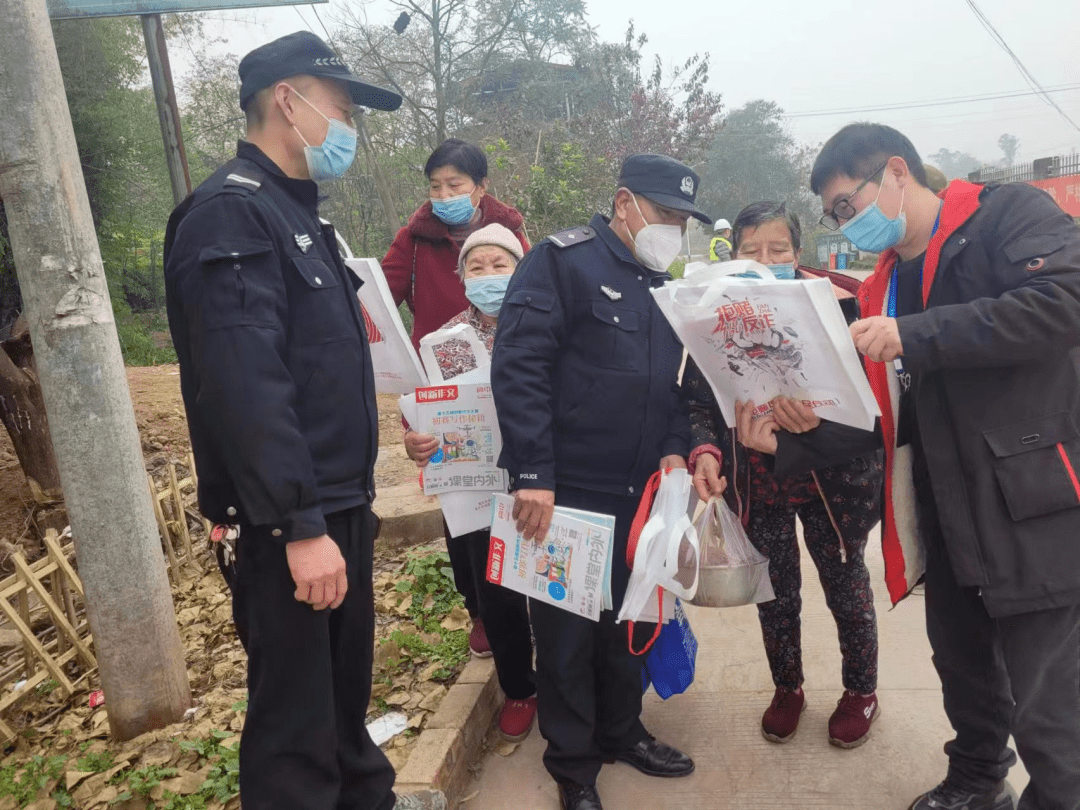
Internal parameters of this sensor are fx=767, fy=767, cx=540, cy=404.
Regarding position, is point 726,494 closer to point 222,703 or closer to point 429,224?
point 429,224

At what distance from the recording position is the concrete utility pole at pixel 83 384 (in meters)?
2.38

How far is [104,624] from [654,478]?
1936 mm

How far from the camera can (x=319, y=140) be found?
1906 mm

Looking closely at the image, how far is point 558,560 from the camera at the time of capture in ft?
7.47

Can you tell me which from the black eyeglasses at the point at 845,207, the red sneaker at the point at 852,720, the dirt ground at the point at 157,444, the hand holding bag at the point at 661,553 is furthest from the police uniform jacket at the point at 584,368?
the dirt ground at the point at 157,444

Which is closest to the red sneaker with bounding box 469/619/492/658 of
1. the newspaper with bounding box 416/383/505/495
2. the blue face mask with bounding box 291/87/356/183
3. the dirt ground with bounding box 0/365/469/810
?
the dirt ground with bounding box 0/365/469/810

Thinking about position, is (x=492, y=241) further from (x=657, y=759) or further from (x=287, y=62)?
(x=657, y=759)

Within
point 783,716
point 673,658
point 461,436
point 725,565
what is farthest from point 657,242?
point 783,716

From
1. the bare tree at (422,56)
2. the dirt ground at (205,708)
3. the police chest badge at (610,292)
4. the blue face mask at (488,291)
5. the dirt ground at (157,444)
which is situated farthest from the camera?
the bare tree at (422,56)

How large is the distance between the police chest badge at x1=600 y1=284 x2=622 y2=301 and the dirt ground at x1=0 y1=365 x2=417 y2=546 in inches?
139

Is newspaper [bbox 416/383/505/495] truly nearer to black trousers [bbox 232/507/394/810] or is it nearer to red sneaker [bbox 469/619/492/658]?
black trousers [bbox 232/507/394/810]

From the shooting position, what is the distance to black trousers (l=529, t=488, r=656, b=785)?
2389 millimetres

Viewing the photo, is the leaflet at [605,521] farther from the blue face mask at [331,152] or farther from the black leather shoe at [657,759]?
the blue face mask at [331,152]

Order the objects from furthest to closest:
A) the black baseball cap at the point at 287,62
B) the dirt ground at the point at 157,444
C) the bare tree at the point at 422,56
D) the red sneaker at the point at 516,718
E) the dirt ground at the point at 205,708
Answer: the bare tree at the point at 422,56
the dirt ground at the point at 157,444
the red sneaker at the point at 516,718
the dirt ground at the point at 205,708
the black baseball cap at the point at 287,62
